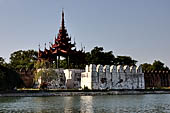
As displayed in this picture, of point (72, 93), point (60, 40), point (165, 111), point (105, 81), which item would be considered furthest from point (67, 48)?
point (165, 111)

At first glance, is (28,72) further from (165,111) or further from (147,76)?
(165,111)

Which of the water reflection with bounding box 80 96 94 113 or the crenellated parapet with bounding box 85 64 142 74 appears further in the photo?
the crenellated parapet with bounding box 85 64 142 74

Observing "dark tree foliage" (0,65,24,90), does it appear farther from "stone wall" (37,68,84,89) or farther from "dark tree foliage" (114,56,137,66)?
"dark tree foliage" (114,56,137,66)

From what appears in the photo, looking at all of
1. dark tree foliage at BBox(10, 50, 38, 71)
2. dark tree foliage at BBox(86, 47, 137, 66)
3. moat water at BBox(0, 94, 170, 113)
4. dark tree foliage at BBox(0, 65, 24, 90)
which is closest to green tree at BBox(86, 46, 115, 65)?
dark tree foliage at BBox(86, 47, 137, 66)

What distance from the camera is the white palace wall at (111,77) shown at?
128 ft

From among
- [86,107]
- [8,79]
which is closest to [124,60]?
[8,79]

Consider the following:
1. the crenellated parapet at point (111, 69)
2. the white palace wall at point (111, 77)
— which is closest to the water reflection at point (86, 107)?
the white palace wall at point (111, 77)

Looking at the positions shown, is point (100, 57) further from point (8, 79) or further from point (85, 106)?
point (85, 106)

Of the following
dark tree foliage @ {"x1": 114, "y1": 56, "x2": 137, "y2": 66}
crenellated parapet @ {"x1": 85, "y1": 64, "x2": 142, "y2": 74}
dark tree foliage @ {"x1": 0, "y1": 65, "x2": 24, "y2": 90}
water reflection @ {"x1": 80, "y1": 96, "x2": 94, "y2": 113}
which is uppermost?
dark tree foliage @ {"x1": 114, "y1": 56, "x2": 137, "y2": 66}

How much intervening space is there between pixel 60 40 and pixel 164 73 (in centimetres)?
1716

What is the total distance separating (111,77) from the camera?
39969mm

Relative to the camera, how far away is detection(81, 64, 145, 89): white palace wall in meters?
39.0

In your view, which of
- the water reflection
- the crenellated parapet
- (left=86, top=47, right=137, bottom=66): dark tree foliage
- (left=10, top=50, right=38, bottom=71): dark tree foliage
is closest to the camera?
the water reflection

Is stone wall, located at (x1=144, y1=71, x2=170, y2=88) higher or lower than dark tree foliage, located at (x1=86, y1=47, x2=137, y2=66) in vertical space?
lower
